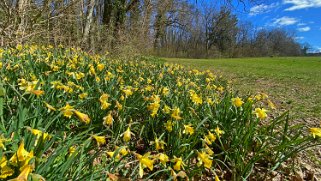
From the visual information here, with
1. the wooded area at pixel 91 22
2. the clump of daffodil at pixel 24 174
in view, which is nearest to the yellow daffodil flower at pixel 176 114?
the clump of daffodil at pixel 24 174

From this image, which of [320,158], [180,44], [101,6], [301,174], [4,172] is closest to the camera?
[4,172]

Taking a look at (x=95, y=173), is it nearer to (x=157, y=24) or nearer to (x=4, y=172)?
(x=4, y=172)

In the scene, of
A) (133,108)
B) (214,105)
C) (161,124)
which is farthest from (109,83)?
(214,105)

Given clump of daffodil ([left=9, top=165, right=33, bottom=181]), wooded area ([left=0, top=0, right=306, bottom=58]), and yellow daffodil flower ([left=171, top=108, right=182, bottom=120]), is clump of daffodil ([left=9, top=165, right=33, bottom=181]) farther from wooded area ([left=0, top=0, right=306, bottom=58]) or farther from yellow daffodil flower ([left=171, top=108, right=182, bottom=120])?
wooded area ([left=0, top=0, right=306, bottom=58])

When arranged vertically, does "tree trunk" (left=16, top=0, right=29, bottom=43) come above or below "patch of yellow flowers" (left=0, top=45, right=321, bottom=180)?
above

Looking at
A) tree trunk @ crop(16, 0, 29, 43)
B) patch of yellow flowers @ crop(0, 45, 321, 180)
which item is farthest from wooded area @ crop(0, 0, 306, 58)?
patch of yellow flowers @ crop(0, 45, 321, 180)

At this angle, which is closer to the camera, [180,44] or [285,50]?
[180,44]

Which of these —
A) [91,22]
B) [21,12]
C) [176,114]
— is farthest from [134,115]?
[91,22]

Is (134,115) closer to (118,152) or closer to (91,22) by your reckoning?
(118,152)

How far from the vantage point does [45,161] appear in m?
1.22

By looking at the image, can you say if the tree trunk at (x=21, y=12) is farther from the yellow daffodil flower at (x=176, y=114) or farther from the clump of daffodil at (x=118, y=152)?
the clump of daffodil at (x=118, y=152)

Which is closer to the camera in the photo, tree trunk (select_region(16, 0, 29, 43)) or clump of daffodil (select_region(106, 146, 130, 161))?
clump of daffodil (select_region(106, 146, 130, 161))

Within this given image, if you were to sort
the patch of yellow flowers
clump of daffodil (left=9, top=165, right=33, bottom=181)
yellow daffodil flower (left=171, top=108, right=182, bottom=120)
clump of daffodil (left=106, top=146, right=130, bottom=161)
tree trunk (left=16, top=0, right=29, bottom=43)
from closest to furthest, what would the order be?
clump of daffodil (left=9, top=165, right=33, bottom=181) → clump of daffodil (left=106, top=146, right=130, bottom=161) → the patch of yellow flowers → yellow daffodil flower (left=171, top=108, right=182, bottom=120) → tree trunk (left=16, top=0, right=29, bottom=43)

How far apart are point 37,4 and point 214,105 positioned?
6648mm
